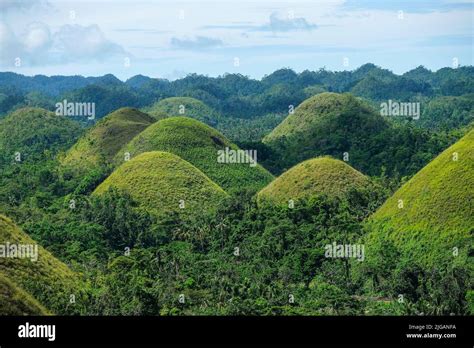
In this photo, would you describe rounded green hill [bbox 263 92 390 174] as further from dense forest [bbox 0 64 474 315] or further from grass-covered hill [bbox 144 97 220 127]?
grass-covered hill [bbox 144 97 220 127]

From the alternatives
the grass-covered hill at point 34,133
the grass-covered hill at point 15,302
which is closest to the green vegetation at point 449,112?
the grass-covered hill at point 34,133

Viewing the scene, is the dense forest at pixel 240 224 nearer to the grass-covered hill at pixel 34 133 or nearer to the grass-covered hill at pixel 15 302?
the grass-covered hill at pixel 15 302

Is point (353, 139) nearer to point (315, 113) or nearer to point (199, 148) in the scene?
point (315, 113)

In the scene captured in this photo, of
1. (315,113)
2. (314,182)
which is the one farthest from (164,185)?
(315,113)

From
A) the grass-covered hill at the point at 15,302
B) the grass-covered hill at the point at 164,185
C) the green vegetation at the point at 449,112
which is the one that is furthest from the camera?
the green vegetation at the point at 449,112

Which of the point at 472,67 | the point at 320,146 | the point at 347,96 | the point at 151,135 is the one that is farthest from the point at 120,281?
the point at 472,67
